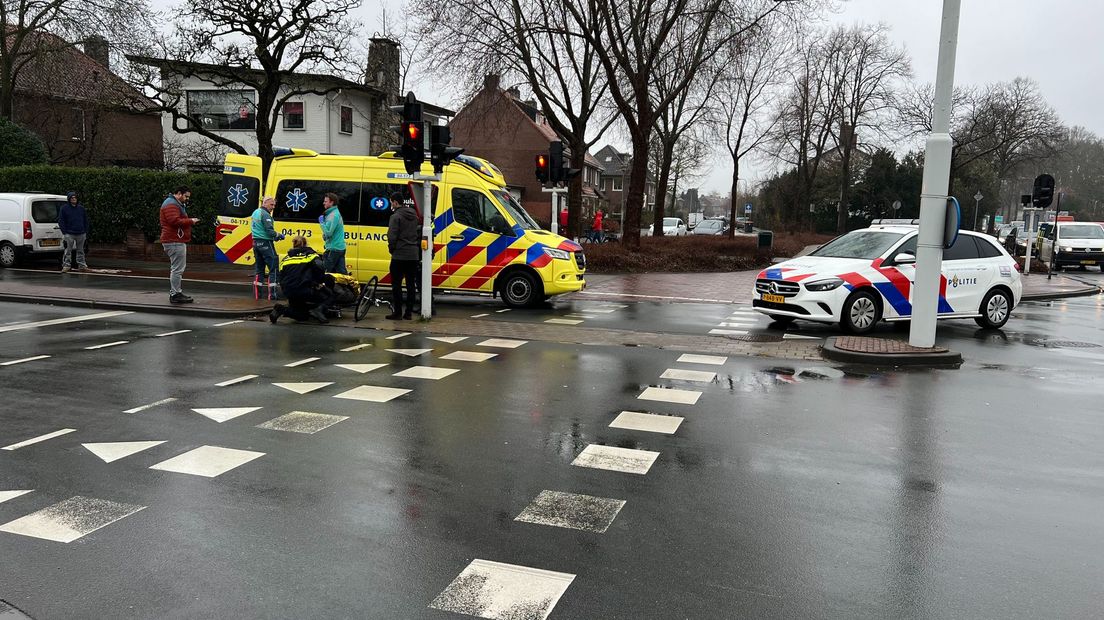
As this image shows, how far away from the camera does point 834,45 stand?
46812mm

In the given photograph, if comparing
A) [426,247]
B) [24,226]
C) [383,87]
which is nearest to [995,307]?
[426,247]

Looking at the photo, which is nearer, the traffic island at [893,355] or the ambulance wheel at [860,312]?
the traffic island at [893,355]

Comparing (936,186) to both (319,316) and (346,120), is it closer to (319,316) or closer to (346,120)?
(319,316)

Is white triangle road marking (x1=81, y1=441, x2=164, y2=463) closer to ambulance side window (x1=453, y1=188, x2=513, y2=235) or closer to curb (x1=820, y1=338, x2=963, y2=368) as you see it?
curb (x1=820, y1=338, x2=963, y2=368)

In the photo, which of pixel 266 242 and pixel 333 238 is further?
pixel 266 242

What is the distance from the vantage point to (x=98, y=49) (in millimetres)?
28047

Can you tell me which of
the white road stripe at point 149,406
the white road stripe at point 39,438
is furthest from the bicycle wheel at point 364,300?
the white road stripe at point 39,438

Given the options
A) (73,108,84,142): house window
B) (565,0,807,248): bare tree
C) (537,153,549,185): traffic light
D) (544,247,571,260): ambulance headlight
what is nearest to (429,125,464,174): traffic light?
(544,247,571,260): ambulance headlight

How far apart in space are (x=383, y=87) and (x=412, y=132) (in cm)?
2656

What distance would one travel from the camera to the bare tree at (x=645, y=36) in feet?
76.0

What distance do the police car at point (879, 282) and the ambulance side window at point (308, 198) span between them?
749 cm

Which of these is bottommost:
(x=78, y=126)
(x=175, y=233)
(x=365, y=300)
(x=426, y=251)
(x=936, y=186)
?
(x=365, y=300)

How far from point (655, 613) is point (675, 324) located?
31.0 ft

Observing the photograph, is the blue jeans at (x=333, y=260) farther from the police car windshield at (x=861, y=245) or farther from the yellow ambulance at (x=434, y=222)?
the police car windshield at (x=861, y=245)
